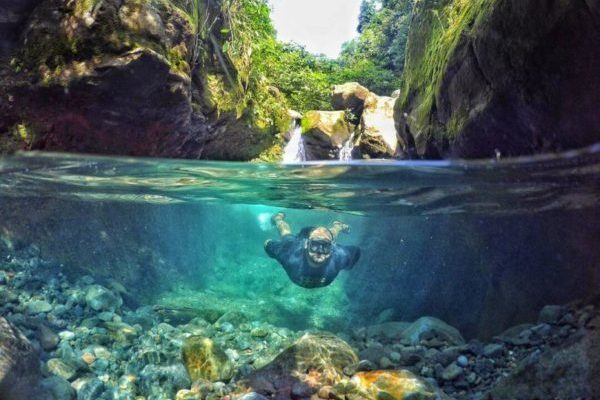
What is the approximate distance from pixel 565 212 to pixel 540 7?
7.96 meters

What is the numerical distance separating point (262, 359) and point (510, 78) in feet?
20.1

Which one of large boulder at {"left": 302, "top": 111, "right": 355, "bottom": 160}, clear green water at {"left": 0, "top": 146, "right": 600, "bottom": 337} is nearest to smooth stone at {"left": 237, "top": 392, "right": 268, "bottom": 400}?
clear green water at {"left": 0, "top": 146, "right": 600, "bottom": 337}

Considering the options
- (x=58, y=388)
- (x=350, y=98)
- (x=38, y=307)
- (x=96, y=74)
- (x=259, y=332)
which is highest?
(x=350, y=98)

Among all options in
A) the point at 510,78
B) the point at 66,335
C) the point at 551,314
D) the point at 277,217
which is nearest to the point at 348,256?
the point at 551,314

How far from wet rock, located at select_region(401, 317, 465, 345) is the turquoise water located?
1.46 metres

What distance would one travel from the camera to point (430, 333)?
8.61m

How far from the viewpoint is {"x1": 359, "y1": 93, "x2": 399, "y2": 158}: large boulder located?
1498 cm

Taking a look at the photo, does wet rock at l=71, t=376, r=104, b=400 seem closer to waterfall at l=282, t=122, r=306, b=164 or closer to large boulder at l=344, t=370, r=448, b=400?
large boulder at l=344, t=370, r=448, b=400

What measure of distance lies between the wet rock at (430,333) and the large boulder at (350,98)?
424 inches

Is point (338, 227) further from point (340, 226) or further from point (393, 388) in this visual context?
point (393, 388)

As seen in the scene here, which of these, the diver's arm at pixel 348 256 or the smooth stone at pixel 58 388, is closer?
the smooth stone at pixel 58 388

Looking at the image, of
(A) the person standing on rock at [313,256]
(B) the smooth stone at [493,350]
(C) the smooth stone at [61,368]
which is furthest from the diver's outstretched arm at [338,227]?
(C) the smooth stone at [61,368]

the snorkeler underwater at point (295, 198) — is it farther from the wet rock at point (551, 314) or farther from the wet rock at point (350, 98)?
the wet rock at point (350, 98)

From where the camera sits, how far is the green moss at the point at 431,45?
613 centimetres
